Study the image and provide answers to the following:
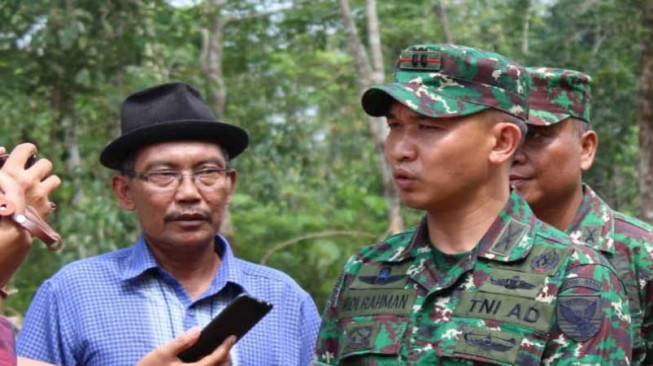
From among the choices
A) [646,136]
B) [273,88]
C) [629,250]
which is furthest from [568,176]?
[273,88]

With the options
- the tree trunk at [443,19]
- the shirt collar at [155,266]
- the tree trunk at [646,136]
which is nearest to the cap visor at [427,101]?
the shirt collar at [155,266]

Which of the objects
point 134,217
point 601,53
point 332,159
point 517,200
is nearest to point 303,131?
point 601,53

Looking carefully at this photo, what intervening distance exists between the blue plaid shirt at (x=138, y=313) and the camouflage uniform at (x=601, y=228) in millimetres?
1004

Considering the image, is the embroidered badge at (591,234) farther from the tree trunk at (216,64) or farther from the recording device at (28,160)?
A: the tree trunk at (216,64)

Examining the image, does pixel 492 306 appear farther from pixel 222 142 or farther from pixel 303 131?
pixel 303 131

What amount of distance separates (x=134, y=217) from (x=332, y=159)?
10753 mm

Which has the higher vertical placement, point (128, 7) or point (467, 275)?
point (128, 7)

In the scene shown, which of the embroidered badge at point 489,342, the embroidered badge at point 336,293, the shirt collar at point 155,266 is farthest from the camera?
the shirt collar at point 155,266

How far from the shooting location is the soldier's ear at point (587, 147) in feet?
13.4

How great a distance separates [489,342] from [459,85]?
→ 0.66 metres

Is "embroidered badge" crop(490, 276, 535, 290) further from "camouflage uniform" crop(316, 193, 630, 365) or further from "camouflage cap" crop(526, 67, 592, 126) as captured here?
"camouflage cap" crop(526, 67, 592, 126)

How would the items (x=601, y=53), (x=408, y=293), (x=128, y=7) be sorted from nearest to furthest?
(x=408, y=293) < (x=128, y=7) < (x=601, y=53)

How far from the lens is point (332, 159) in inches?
784

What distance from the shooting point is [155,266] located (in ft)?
13.4
